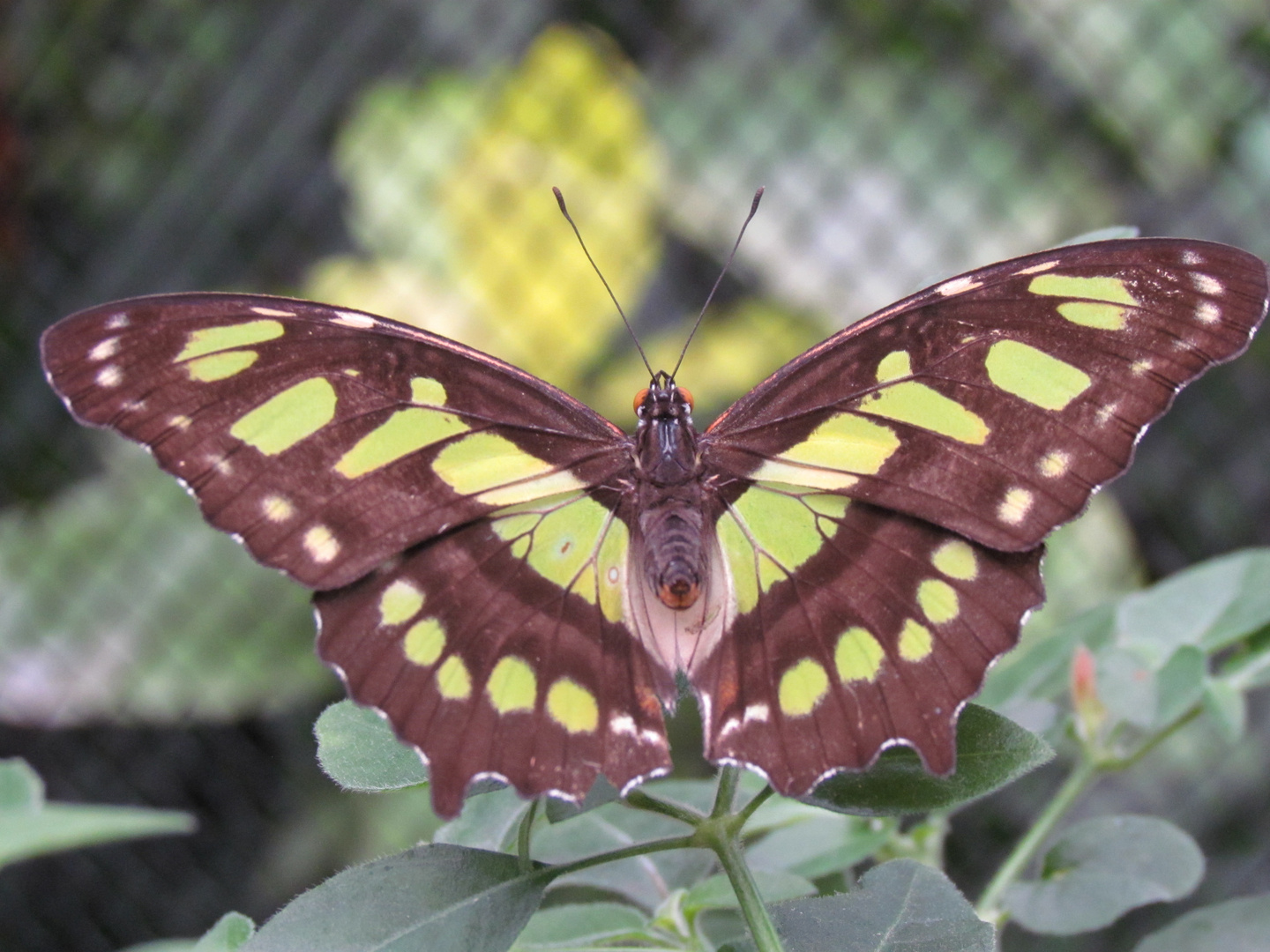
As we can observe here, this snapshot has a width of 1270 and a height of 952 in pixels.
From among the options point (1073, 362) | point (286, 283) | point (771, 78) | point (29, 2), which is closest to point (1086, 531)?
point (771, 78)

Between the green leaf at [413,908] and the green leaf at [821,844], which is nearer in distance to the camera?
the green leaf at [413,908]

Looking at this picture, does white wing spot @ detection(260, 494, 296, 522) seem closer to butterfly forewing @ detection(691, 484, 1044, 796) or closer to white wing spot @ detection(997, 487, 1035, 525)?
butterfly forewing @ detection(691, 484, 1044, 796)

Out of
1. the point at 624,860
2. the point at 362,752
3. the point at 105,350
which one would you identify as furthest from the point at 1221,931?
the point at 105,350

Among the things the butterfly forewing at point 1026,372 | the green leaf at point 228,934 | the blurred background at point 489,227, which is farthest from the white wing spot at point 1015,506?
the blurred background at point 489,227

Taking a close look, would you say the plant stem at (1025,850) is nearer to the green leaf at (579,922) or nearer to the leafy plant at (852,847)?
the leafy plant at (852,847)

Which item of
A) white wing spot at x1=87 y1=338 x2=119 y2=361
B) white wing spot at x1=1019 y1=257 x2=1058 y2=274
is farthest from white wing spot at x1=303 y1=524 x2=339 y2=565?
white wing spot at x1=1019 y1=257 x2=1058 y2=274

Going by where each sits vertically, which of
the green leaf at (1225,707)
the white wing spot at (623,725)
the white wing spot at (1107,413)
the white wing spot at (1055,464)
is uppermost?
the white wing spot at (1107,413)

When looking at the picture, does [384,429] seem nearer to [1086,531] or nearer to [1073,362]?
[1073,362]
